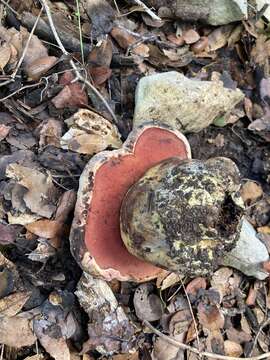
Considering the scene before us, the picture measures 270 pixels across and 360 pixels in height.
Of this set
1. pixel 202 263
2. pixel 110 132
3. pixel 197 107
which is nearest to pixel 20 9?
pixel 110 132

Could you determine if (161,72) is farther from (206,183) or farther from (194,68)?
(206,183)

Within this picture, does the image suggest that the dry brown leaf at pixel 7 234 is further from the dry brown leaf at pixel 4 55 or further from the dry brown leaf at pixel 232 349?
the dry brown leaf at pixel 232 349

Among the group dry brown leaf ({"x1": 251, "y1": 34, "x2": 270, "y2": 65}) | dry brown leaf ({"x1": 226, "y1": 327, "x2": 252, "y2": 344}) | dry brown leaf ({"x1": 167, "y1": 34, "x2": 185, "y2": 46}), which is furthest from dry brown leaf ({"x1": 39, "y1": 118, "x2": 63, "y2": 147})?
dry brown leaf ({"x1": 251, "y1": 34, "x2": 270, "y2": 65})

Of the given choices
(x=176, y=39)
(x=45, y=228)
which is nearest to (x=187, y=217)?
(x=45, y=228)

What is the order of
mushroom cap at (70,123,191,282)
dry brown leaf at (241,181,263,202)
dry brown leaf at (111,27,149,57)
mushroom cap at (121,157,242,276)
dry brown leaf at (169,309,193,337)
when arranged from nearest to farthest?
mushroom cap at (121,157,242,276) < mushroom cap at (70,123,191,282) < dry brown leaf at (169,309,193,337) < dry brown leaf at (111,27,149,57) < dry brown leaf at (241,181,263,202)

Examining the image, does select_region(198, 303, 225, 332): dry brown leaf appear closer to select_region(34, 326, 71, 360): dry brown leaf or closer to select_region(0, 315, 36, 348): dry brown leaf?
select_region(34, 326, 71, 360): dry brown leaf

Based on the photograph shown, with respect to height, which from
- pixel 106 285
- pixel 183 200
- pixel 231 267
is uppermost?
pixel 183 200
